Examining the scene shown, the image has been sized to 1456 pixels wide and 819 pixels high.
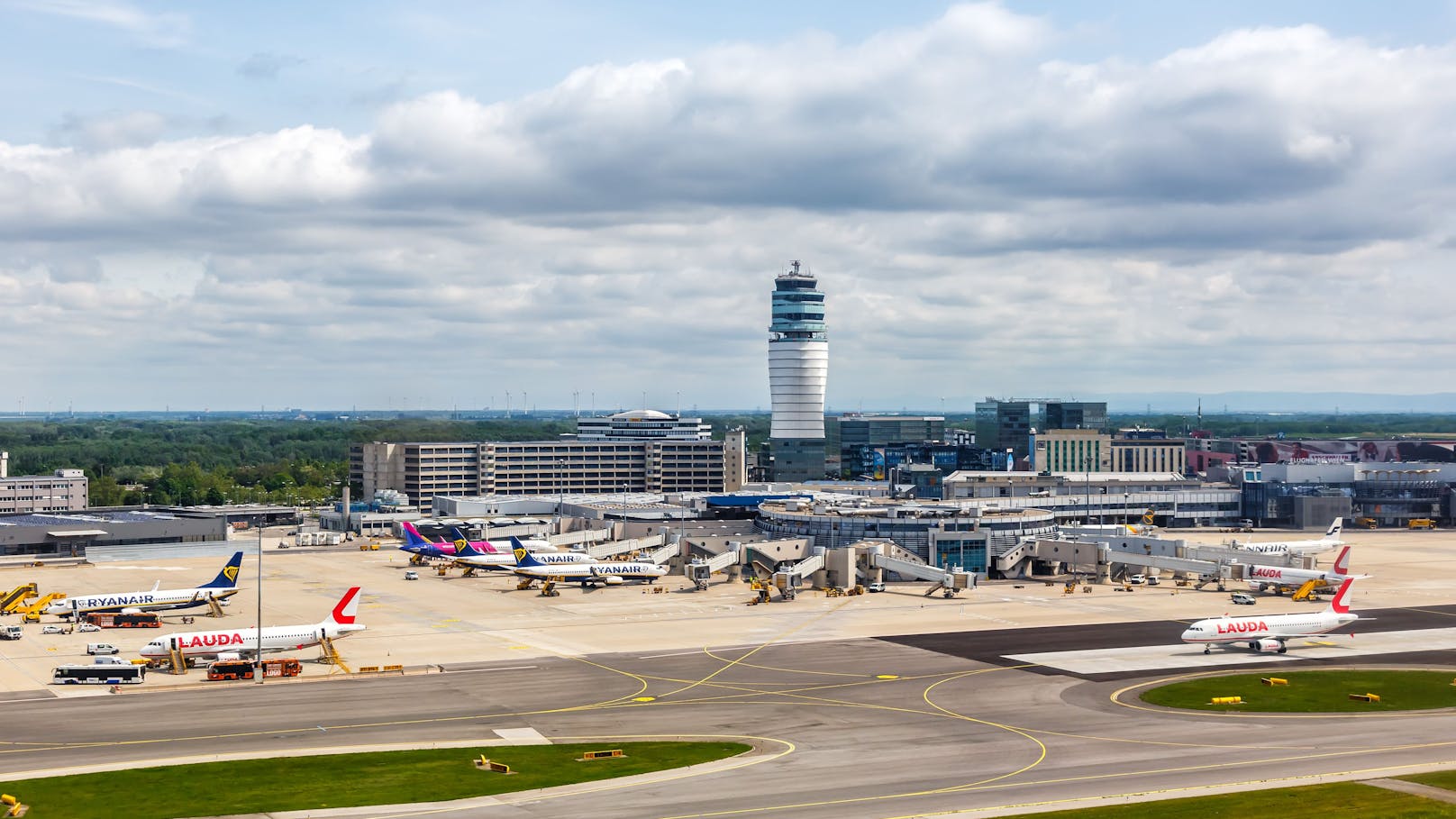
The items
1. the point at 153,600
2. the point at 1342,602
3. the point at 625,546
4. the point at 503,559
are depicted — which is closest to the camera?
the point at 1342,602

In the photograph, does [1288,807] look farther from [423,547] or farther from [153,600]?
[423,547]

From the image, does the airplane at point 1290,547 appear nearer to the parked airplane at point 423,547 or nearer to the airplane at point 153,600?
the parked airplane at point 423,547

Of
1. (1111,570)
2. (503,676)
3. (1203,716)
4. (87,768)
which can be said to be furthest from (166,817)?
(1111,570)

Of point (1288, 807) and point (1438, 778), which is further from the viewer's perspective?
point (1438, 778)

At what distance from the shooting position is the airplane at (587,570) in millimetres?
163125

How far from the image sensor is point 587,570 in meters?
164

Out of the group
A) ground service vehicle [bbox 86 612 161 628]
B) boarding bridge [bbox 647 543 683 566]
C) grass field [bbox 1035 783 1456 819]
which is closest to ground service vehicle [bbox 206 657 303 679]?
ground service vehicle [bbox 86 612 161 628]

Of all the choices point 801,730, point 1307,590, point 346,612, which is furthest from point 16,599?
point 1307,590

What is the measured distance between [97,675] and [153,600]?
37.9 metres

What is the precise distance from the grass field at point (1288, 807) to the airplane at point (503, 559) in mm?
108148

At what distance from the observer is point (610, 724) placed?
8562cm

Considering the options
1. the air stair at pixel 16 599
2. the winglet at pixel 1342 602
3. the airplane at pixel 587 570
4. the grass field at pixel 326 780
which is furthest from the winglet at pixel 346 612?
the winglet at pixel 1342 602

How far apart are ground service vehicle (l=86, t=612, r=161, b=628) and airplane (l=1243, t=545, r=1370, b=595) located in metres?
117

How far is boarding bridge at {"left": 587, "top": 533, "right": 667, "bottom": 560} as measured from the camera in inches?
7411
